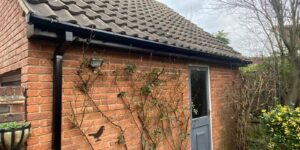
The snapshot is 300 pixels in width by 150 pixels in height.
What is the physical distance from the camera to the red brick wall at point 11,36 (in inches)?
127

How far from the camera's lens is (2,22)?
454cm

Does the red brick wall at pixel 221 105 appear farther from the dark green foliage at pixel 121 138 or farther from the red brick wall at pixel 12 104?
the red brick wall at pixel 12 104

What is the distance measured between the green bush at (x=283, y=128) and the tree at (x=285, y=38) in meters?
2.69

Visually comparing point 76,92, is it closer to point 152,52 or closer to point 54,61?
point 54,61

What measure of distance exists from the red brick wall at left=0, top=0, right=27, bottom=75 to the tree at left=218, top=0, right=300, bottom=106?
910cm

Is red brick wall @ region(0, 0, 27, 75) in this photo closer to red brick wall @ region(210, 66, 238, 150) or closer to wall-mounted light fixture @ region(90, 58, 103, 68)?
wall-mounted light fixture @ region(90, 58, 103, 68)

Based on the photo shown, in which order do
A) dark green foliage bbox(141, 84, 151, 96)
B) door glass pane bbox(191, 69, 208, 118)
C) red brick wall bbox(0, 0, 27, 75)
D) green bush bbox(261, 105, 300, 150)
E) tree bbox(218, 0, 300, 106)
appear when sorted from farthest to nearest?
tree bbox(218, 0, 300, 106) → door glass pane bbox(191, 69, 208, 118) → green bush bbox(261, 105, 300, 150) → dark green foliage bbox(141, 84, 151, 96) → red brick wall bbox(0, 0, 27, 75)

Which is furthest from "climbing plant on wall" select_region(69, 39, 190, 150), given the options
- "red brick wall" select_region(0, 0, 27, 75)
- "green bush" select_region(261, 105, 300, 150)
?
"green bush" select_region(261, 105, 300, 150)

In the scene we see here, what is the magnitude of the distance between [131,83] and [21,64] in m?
1.93

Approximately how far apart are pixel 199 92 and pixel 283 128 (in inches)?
99.4

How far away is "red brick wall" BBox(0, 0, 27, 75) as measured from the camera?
10.6ft

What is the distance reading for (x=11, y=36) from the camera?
12.4 feet

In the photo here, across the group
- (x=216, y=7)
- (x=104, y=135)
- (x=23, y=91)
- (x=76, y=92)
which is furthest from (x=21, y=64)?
(x=216, y=7)

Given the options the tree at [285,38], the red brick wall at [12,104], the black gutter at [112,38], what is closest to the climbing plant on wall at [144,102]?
the black gutter at [112,38]
